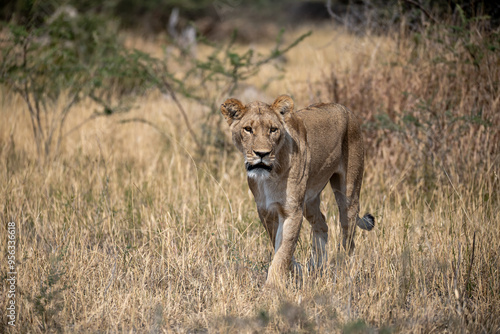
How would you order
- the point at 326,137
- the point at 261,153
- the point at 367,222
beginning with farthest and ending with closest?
the point at 367,222, the point at 326,137, the point at 261,153

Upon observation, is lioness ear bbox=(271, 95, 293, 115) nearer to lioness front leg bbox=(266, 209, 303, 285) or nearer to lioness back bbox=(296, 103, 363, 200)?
lioness back bbox=(296, 103, 363, 200)

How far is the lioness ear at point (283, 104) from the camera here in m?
3.50

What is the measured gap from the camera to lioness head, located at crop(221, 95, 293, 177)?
3.30m

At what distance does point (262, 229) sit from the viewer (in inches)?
174

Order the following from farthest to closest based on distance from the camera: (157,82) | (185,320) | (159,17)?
(159,17), (157,82), (185,320)

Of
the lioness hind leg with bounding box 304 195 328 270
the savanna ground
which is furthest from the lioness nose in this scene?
the lioness hind leg with bounding box 304 195 328 270

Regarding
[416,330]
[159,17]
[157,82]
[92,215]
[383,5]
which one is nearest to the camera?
[416,330]

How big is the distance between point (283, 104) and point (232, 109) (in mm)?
329

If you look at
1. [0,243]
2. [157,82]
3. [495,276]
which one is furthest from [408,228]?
[157,82]

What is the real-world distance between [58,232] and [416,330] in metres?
2.85

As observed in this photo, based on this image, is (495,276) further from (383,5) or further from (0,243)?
(383,5)

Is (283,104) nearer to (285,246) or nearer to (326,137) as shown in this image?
(326,137)

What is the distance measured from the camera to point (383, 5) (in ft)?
23.9

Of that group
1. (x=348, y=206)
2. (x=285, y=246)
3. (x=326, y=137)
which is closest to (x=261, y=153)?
(x=285, y=246)
